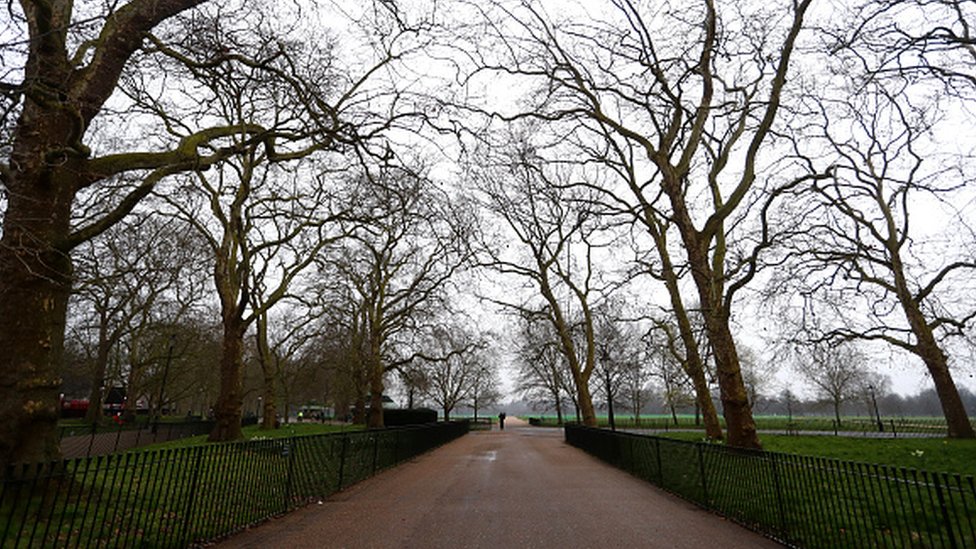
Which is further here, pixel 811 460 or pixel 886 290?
pixel 886 290

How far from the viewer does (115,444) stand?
57.9 feet

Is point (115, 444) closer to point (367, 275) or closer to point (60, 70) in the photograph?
point (367, 275)

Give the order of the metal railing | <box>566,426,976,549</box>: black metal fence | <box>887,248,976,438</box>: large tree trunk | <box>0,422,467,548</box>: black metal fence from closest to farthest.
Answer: <box>566,426,976,549</box>: black metal fence, <box>0,422,467,548</box>: black metal fence, <box>887,248,976,438</box>: large tree trunk, the metal railing

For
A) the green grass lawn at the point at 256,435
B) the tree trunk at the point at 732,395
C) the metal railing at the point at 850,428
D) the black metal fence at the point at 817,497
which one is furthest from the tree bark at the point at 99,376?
the metal railing at the point at 850,428

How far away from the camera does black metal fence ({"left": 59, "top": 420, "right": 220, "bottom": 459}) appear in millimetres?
16202

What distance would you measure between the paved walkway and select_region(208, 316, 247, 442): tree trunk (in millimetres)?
7544

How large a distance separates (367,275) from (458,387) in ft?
115

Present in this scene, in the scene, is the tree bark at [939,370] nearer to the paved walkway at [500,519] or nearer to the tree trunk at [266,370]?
the paved walkway at [500,519]

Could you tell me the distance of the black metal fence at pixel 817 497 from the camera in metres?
4.44

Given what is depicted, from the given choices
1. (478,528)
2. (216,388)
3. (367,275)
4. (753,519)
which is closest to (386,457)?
(478,528)

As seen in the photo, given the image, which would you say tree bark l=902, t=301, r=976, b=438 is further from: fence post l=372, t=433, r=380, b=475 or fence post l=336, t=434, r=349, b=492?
fence post l=336, t=434, r=349, b=492

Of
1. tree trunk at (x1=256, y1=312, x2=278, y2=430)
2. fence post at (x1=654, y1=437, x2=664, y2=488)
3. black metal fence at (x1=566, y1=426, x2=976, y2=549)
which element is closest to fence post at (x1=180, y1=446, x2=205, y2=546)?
black metal fence at (x1=566, y1=426, x2=976, y2=549)

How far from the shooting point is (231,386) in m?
16.2

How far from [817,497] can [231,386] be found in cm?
1618
